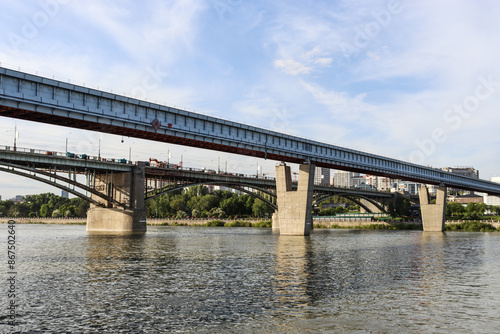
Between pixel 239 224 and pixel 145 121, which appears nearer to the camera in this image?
pixel 145 121

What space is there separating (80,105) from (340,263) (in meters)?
32.1

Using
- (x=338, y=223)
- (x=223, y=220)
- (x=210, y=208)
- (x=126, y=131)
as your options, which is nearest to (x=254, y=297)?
(x=126, y=131)

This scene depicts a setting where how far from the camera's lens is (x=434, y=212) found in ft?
377

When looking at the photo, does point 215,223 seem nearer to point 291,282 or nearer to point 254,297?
point 291,282

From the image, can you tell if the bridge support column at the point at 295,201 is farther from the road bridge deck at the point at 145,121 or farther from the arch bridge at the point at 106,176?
the arch bridge at the point at 106,176

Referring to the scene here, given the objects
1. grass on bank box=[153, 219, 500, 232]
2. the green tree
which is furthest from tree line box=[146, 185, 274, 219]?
grass on bank box=[153, 219, 500, 232]

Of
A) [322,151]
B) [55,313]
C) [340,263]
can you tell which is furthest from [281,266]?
[322,151]

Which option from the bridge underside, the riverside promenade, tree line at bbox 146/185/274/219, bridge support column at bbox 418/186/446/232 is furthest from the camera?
tree line at bbox 146/185/274/219

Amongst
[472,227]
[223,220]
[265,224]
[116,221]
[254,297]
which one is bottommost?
[265,224]

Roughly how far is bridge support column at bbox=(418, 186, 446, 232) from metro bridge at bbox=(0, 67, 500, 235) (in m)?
23.6

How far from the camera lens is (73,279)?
24703 millimetres

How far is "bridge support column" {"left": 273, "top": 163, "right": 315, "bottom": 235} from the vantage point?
71062 mm

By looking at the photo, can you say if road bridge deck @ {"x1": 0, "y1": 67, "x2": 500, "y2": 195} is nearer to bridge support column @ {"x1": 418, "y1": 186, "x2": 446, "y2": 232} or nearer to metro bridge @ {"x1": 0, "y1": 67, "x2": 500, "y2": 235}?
metro bridge @ {"x1": 0, "y1": 67, "x2": 500, "y2": 235}

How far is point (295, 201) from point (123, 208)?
3676 cm
